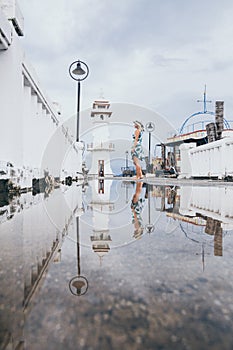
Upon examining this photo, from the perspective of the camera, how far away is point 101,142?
27.6m

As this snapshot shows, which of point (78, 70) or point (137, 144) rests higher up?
point (78, 70)

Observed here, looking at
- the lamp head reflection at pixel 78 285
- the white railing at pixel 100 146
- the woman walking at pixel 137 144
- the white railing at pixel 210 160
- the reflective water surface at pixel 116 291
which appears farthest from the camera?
the white railing at pixel 100 146

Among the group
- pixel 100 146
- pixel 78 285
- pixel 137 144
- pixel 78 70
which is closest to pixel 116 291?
pixel 78 285

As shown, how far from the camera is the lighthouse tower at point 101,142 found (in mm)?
27562

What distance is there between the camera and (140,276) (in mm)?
969

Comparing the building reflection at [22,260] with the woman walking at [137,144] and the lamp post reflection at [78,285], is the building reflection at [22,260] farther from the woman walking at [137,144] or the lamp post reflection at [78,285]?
the woman walking at [137,144]

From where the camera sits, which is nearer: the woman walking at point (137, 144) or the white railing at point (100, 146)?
the woman walking at point (137, 144)

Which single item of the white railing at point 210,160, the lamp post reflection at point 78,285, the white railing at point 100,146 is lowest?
the lamp post reflection at point 78,285

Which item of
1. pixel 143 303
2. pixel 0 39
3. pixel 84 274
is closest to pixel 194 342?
pixel 143 303

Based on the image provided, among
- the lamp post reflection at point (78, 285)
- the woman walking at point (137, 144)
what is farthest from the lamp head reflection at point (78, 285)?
the woman walking at point (137, 144)

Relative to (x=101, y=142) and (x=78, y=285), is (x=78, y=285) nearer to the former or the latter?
(x=78, y=285)

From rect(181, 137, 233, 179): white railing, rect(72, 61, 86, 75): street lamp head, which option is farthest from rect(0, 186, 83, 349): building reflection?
rect(181, 137, 233, 179): white railing

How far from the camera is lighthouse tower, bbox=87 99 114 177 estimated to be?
2756 cm

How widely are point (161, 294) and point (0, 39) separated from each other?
4105mm
